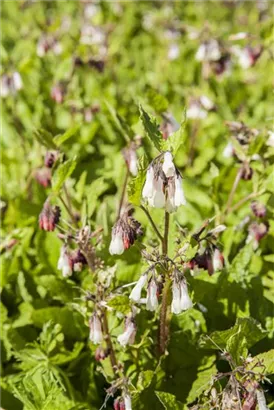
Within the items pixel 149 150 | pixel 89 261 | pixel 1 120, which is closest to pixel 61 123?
pixel 1 120

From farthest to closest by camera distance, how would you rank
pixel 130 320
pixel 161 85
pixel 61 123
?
1. pixel 161 85
2. pixel 61 123
3. pixel 130 320

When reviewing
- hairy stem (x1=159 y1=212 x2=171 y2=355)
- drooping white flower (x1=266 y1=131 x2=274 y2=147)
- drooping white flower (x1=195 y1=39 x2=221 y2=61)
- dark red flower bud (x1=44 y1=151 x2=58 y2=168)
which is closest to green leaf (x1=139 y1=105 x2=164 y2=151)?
hairy stem (x1=159 y1=212 x2=171 y2=355)

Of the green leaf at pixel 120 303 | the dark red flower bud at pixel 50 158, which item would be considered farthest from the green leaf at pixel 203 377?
the dark red flower bud at pixel 50 158

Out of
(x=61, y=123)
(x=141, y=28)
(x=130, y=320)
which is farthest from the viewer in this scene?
(x=141, y=28)

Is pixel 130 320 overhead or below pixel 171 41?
below

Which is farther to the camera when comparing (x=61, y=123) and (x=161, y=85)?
(x=161, y=85)

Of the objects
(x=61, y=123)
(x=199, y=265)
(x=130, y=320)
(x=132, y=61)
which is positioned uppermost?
(x=132, y=61)

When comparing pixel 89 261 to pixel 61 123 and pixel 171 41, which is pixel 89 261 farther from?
pixel 171 41
